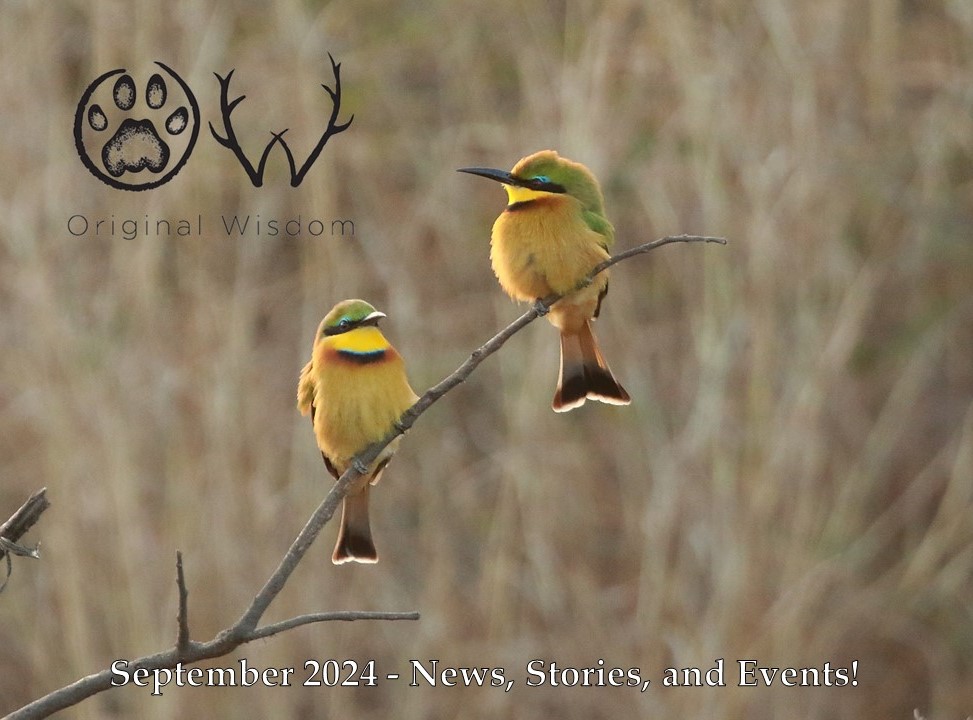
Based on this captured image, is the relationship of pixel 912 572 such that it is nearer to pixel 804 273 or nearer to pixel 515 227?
pixel 804 273

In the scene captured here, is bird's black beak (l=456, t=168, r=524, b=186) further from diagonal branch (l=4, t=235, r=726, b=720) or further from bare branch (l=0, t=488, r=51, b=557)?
bare branch (l=0, t=488, r=51, b=557)

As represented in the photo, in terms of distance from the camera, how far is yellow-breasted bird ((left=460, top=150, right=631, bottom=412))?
6.19 ft

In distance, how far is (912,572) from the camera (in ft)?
14.4

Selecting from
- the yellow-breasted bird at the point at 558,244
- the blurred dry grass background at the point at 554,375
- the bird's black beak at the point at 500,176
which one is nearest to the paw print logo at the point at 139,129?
the blurred dry grass background at the point at 554,375

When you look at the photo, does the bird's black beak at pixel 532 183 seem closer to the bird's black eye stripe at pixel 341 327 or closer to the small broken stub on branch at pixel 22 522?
the bird's black eye stripe at pixel 341 327

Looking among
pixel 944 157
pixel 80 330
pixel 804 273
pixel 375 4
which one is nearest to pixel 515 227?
pixel 804 273

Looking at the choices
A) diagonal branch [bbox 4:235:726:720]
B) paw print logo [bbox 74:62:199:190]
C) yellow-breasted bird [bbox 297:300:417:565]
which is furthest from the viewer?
paw print logo [bbox 74:62:199:190]

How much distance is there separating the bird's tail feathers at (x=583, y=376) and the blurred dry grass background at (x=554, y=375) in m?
1.95

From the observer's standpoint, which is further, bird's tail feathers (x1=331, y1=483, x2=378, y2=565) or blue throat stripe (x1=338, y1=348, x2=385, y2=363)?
blue throat stripe (x1=338, y1=348, x2=385, y2=363)

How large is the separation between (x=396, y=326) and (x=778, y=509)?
1370 mm

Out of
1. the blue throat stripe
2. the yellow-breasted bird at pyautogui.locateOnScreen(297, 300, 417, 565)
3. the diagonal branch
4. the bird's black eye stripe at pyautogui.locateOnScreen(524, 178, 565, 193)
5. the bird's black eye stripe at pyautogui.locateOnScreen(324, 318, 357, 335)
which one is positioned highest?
the bird's black eye stripe at pyautogui.locateOnScreen(524, 178, 565, 193)

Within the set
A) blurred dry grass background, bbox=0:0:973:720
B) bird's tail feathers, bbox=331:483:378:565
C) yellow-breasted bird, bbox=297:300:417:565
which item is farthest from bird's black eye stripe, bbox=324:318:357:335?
blurred dry grass background, bbox=0:0:973:720

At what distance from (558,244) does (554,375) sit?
88.1 inches

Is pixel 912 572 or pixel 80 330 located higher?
pixel 80 330
